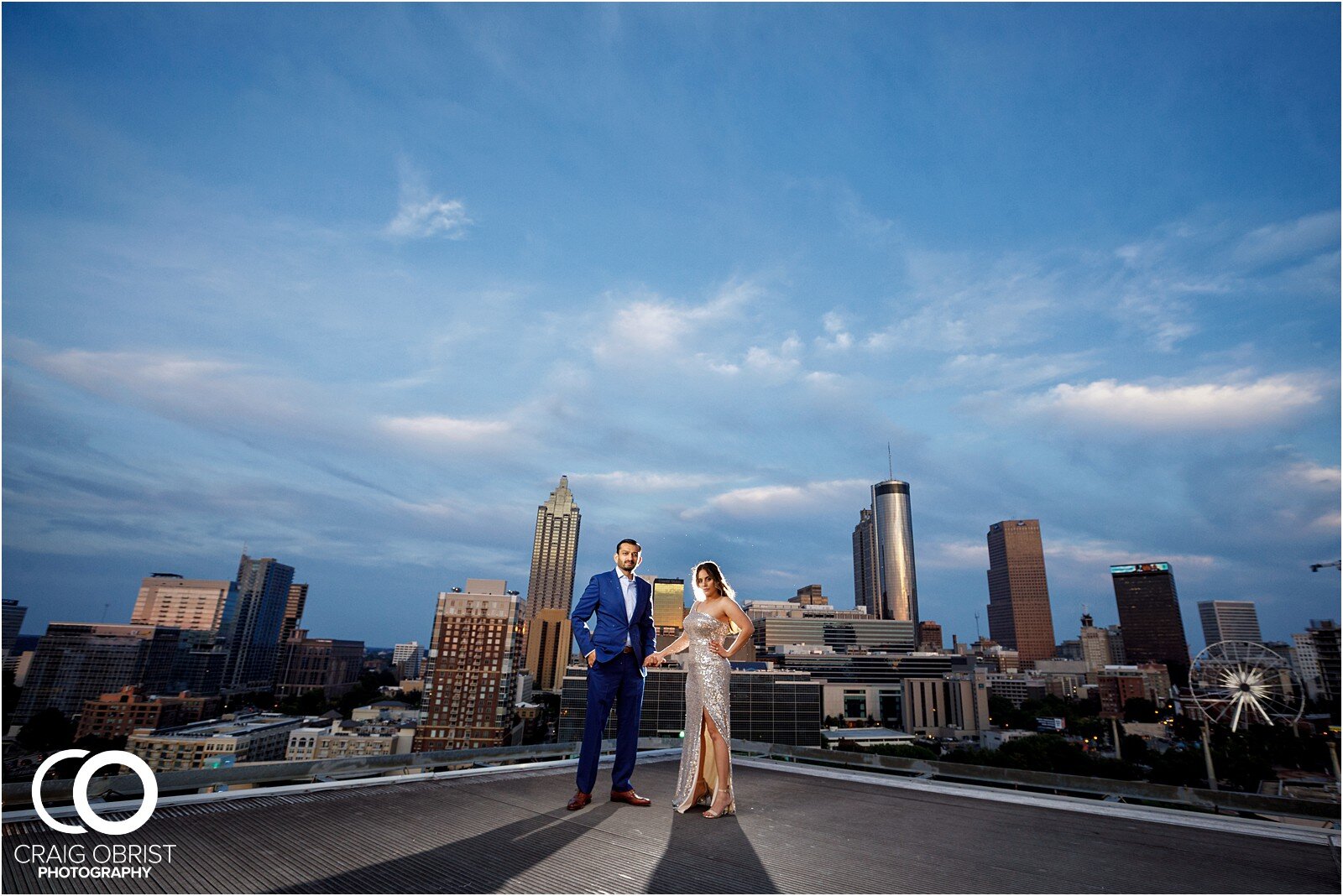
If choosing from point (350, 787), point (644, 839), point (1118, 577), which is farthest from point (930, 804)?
point (1118, 577)

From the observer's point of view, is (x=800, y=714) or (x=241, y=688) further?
(x=241, y=688)

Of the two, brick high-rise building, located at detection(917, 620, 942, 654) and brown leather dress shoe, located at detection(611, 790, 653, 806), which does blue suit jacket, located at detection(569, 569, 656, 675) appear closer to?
brown leather dress shoe, located at detection(611, 790, 653, 806)

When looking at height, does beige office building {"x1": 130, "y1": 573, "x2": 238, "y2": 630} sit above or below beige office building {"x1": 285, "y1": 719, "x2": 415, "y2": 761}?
above

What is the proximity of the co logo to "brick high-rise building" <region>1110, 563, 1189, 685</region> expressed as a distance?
22608 centimetres

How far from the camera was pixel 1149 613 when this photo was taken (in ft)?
607

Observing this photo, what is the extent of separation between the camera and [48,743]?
59.2 meters

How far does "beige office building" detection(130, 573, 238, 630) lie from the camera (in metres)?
160

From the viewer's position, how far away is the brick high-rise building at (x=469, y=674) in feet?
200

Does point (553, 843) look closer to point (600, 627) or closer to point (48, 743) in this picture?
point (600, 627)

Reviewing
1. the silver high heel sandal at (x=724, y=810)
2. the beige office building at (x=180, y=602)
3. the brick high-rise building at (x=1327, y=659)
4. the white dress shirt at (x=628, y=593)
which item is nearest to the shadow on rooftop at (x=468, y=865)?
the silver high heel sandal at (x=724, y=810)

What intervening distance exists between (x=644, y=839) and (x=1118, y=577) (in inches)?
9387

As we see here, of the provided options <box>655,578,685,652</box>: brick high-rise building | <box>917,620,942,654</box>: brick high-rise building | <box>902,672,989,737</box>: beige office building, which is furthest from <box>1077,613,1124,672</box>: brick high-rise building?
<box>655,578,685,652</box>: brick high-rise building

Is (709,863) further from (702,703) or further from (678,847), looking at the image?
(702,703)

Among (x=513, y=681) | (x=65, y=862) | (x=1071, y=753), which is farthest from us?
(x=513, y=681)
